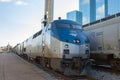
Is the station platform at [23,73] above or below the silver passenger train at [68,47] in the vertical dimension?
below

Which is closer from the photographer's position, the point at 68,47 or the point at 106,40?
the point at 68,47

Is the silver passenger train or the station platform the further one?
the silver passenger train

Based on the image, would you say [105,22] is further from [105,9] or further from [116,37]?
[105,9]

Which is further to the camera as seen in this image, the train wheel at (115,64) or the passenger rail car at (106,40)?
the train wheel at (115,64)

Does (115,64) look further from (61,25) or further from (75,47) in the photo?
(61,25)

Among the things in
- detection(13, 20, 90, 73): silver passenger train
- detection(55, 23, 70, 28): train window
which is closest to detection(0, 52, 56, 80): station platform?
detection(13, 20, 90, 73): silver passenger train

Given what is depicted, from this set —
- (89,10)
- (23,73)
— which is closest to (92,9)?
(89,10)

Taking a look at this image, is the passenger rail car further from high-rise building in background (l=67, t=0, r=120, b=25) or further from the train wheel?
high-rise building in background (l=67, t=0, r=120, b=25)

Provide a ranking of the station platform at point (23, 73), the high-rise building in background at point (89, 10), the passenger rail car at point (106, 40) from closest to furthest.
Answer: the station platform at point (23, 73) < the passenger rail car at point (106, 40) < the high-rise building in background at point (89, 10)

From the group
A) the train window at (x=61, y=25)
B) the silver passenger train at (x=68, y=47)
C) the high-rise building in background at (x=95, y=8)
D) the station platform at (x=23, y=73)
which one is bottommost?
the station platform at (x=23, y=73)

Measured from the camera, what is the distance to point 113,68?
14641mm

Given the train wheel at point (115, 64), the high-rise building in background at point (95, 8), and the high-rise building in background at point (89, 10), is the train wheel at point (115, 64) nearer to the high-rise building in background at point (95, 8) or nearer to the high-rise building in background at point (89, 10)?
the high-rise building in background at point (95, 8)

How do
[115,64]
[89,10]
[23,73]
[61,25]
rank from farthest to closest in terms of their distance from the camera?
[89,10]
[115,64]
[23,73]
[61,25]

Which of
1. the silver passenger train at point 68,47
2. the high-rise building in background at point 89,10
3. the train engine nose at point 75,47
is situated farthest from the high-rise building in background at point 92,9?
the train engine nose at point 75,47
